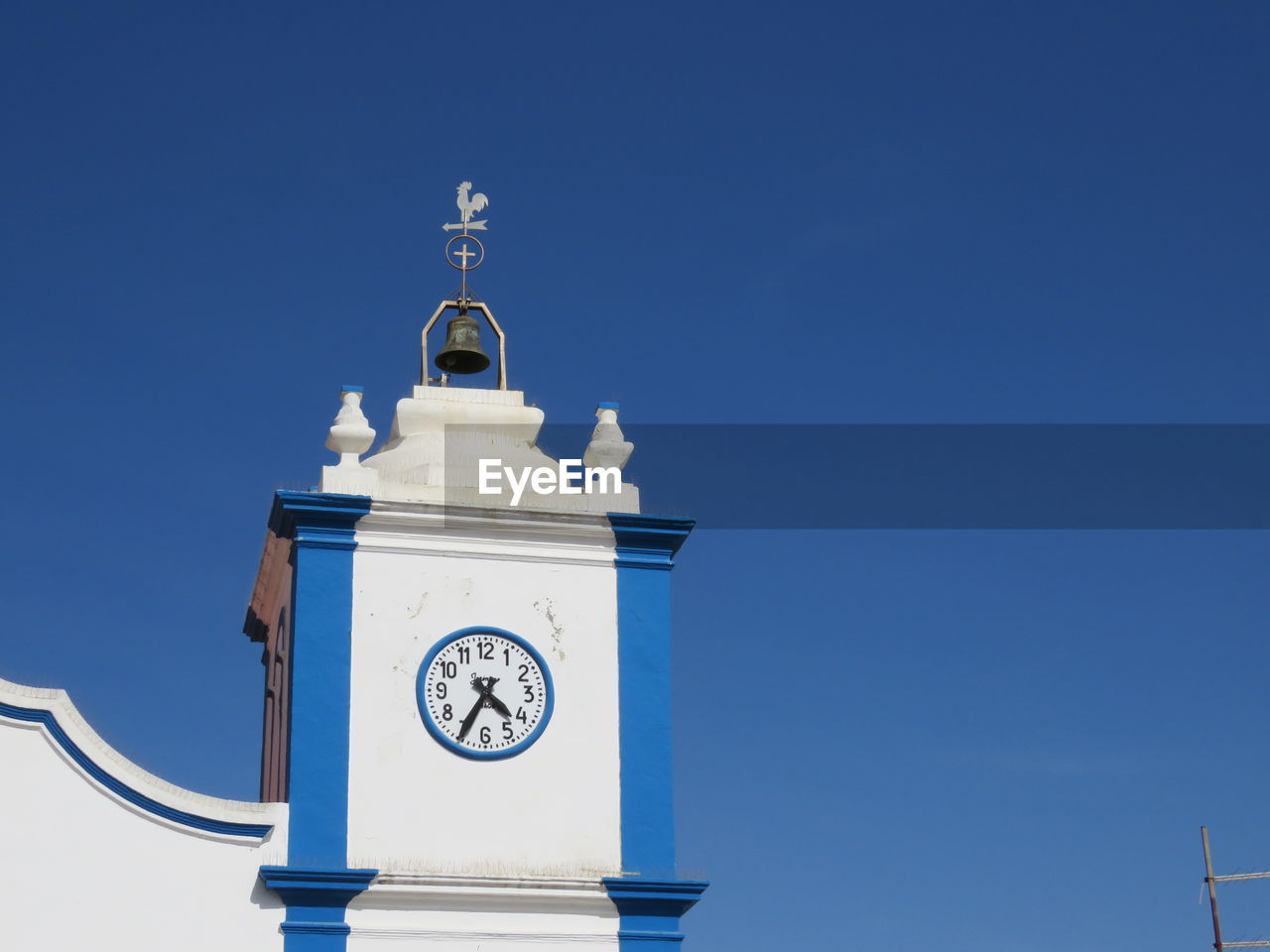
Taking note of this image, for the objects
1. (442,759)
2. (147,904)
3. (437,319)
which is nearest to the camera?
(147,904)

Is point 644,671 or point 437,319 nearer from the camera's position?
point 644,671

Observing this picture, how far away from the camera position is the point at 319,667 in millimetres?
18609

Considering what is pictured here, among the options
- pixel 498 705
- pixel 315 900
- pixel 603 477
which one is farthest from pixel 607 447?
pixel 315 900

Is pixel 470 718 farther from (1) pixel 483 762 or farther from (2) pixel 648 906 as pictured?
(2) pixel 648 906

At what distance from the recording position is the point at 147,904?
17.5 m

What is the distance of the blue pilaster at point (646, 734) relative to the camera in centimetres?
1855

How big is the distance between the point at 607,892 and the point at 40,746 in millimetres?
5346

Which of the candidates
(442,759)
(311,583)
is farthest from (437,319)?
(442,759)

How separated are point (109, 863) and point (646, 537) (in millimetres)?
6024

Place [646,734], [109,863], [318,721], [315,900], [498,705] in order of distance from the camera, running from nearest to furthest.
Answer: [109,863], [315,900], [318,721], [498,705], [646,734]

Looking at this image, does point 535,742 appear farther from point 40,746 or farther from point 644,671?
point 40,746

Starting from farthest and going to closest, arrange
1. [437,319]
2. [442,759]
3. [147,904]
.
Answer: [437,319] < [442,759] < [147,904]

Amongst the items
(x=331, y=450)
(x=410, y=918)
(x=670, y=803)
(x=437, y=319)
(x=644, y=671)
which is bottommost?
(x=410, y=918)

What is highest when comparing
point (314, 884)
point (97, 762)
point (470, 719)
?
point (470, 719)
